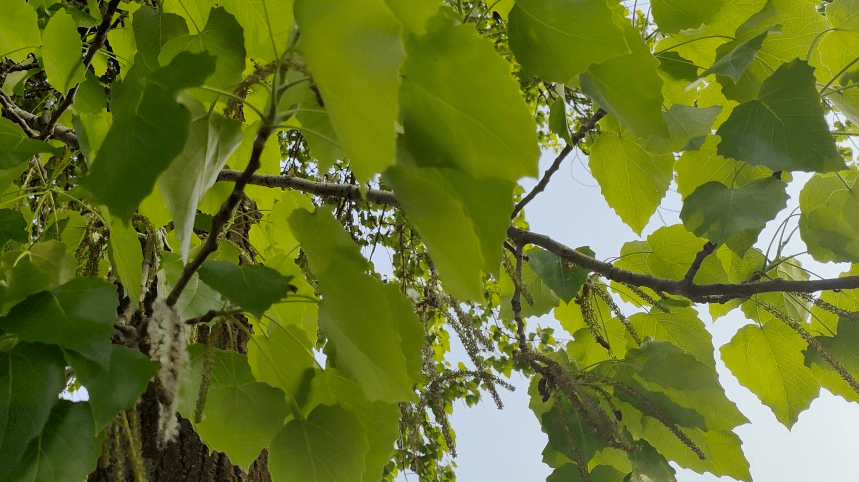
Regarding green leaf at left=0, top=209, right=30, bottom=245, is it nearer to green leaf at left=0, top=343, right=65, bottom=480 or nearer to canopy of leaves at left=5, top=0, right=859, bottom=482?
canopy of leaves at left=5, top=0, right=859, bottom=482

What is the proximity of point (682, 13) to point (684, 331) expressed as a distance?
1.65 feet

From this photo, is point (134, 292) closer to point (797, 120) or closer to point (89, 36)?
point (797, 120)

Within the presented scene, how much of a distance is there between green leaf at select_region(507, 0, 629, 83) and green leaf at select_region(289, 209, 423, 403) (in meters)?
0.18

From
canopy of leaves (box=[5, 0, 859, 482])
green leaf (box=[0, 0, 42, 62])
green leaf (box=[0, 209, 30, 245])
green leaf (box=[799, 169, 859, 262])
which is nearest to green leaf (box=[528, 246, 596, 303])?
canopy of leaves (box=[5, 0, 859, 482])

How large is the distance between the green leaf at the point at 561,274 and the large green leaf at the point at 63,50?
24.5 inches

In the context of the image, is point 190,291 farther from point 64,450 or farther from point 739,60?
point 739,60

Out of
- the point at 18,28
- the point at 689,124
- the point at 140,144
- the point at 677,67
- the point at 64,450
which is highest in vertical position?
the point at 18,28

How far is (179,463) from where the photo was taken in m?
1.29

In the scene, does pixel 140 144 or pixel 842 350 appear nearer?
pixel 140 144

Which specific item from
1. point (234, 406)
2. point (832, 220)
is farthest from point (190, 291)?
point (832, 220)

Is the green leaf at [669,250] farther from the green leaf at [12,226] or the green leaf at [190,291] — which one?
the green leaf at [12,226]

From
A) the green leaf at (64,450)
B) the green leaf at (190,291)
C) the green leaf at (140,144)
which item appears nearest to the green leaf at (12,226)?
the green leaf at (190,291)

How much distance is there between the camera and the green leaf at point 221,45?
62 cm

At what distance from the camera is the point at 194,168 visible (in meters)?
0.43
